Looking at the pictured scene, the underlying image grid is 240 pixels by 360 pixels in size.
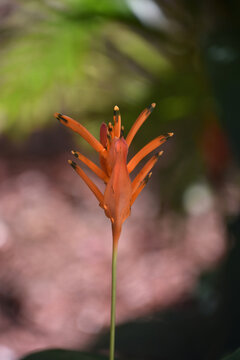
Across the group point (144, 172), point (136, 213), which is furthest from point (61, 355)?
point (136, 213)

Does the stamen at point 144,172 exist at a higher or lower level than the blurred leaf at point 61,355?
higher

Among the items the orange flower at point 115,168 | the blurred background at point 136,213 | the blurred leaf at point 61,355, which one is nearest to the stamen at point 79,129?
the orange flower at point 115,168

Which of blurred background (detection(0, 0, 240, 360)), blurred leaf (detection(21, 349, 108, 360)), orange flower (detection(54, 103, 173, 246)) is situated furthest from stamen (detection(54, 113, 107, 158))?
blurred background (detection(0, 0, 240, 360))

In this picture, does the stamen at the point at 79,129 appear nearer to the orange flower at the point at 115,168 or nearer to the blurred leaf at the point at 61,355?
the orange flower at the point at 115,168

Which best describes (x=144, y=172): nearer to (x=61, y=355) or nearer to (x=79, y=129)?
(x=79, y=129)

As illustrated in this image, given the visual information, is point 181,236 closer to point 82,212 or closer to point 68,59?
point 82,212

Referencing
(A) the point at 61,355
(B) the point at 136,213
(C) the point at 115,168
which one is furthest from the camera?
(B) the point at 136,213
